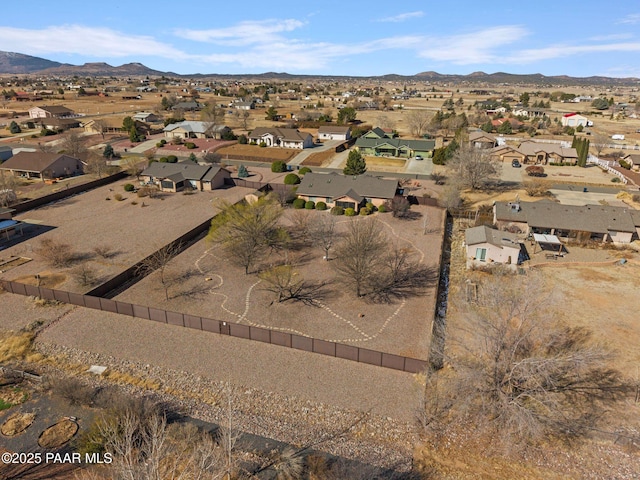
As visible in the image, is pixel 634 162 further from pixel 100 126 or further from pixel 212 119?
pixel 100 126

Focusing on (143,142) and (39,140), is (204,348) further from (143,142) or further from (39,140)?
(39,140)

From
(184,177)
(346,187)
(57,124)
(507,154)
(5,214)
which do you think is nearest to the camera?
(5,214)

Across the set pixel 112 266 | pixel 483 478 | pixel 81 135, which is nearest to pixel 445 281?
pixel 483 478

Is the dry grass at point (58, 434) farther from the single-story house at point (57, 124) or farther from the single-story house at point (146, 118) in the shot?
the single-story house at point (146, 118)

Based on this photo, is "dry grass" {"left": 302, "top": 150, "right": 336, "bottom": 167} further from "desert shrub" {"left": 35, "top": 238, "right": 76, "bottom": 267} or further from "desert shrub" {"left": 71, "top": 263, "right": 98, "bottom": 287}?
"desert shrub" {"left": 71, "top": 263, "right": 98, "bottom": 287}

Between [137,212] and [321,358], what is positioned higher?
[137,212]

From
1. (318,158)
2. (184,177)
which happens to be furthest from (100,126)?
(318,158)
